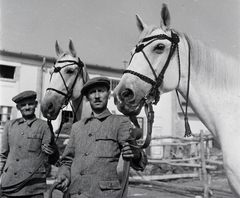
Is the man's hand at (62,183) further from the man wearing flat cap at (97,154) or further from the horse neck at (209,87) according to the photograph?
the horse neck at (209,87)

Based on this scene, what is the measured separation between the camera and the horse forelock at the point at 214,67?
2.48 meters

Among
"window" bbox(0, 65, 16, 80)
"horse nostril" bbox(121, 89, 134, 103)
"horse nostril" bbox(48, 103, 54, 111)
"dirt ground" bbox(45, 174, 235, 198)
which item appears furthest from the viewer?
"window" bbox(0, 65, 16, 80)

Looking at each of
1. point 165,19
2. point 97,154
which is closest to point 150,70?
A: point 165,19

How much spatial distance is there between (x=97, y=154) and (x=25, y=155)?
1370 mm

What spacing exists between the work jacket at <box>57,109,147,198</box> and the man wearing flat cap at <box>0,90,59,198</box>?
0.78 m

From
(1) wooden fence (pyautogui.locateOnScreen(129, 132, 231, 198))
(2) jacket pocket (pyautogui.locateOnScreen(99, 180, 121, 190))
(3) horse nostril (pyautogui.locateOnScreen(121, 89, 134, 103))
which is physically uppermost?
(3) horse nostril (pyautogui.locateOnScreen(121, 89, 134, 103))

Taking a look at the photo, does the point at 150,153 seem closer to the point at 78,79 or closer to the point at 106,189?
the point at 78,79

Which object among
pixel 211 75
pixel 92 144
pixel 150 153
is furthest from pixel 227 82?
pixel 150 153

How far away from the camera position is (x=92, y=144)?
7.68ft

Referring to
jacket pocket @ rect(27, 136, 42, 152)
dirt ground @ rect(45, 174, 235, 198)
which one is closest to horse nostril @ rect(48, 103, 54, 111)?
jacket pocket @ rect(27, 136, 42, 152)

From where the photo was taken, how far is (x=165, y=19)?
8.20 feet

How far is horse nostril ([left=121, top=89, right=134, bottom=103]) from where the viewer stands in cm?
224

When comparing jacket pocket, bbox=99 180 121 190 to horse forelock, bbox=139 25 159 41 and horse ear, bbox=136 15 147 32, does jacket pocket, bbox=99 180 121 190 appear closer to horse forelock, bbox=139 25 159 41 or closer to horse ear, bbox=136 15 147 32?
horse forelock, bbox=139 25 159 41

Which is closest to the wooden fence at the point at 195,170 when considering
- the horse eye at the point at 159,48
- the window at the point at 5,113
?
the horse eye at the point at 159,48
